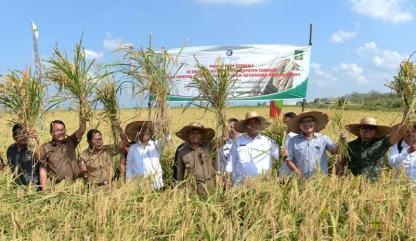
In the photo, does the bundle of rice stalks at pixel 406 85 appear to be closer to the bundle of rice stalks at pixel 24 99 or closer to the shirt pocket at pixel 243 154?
the shirt pocket at pixel 243 154

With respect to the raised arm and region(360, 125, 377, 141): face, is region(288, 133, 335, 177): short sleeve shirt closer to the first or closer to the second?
region(360, 125, 377, 141): face

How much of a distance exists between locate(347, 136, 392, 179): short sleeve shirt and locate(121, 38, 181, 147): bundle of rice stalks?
2.09 meters

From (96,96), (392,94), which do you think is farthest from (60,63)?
(392,94)

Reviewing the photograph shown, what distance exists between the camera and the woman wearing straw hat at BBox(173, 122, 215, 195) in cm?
489

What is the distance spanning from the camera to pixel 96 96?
4.75 m

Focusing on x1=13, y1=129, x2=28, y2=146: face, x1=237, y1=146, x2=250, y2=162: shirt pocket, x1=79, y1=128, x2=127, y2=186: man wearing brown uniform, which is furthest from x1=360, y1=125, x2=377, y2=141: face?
x1=13, y1=129, x2=28, y2=146: face

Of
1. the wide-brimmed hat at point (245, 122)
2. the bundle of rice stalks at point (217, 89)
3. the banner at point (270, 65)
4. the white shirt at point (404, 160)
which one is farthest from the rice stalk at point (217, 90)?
the banner at point (270, 65)

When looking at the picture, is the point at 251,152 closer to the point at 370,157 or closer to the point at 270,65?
the point at 370,157

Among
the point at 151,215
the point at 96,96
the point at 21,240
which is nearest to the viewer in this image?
the point at 21,240

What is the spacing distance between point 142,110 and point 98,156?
3.59 ft

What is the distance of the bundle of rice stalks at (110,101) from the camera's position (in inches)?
189

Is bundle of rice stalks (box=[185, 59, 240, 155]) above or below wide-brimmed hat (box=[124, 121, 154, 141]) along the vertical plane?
above

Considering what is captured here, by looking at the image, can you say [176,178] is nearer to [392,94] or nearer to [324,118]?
[324,118]

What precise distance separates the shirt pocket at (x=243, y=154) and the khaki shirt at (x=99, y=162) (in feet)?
4.95
